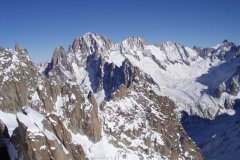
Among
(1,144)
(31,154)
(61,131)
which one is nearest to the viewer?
(31,154)

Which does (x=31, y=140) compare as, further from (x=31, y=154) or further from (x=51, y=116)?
(x=51, y=116)

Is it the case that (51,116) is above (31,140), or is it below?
above

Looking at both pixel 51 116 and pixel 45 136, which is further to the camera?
pixel 51 116

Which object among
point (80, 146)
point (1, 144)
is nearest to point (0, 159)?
point (1, 144)

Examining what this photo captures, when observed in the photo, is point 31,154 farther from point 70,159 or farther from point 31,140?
point 70,159

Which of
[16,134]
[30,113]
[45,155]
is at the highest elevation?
[30,113]

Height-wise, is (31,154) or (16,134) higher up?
(16,134)

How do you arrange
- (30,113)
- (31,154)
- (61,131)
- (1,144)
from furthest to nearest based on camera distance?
(61,131)
(30,113)
(1,144)
(31,154)

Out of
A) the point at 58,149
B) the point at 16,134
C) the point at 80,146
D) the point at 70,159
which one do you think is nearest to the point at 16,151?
the point at 16,134

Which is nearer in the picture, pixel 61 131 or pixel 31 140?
pixel 31 140
